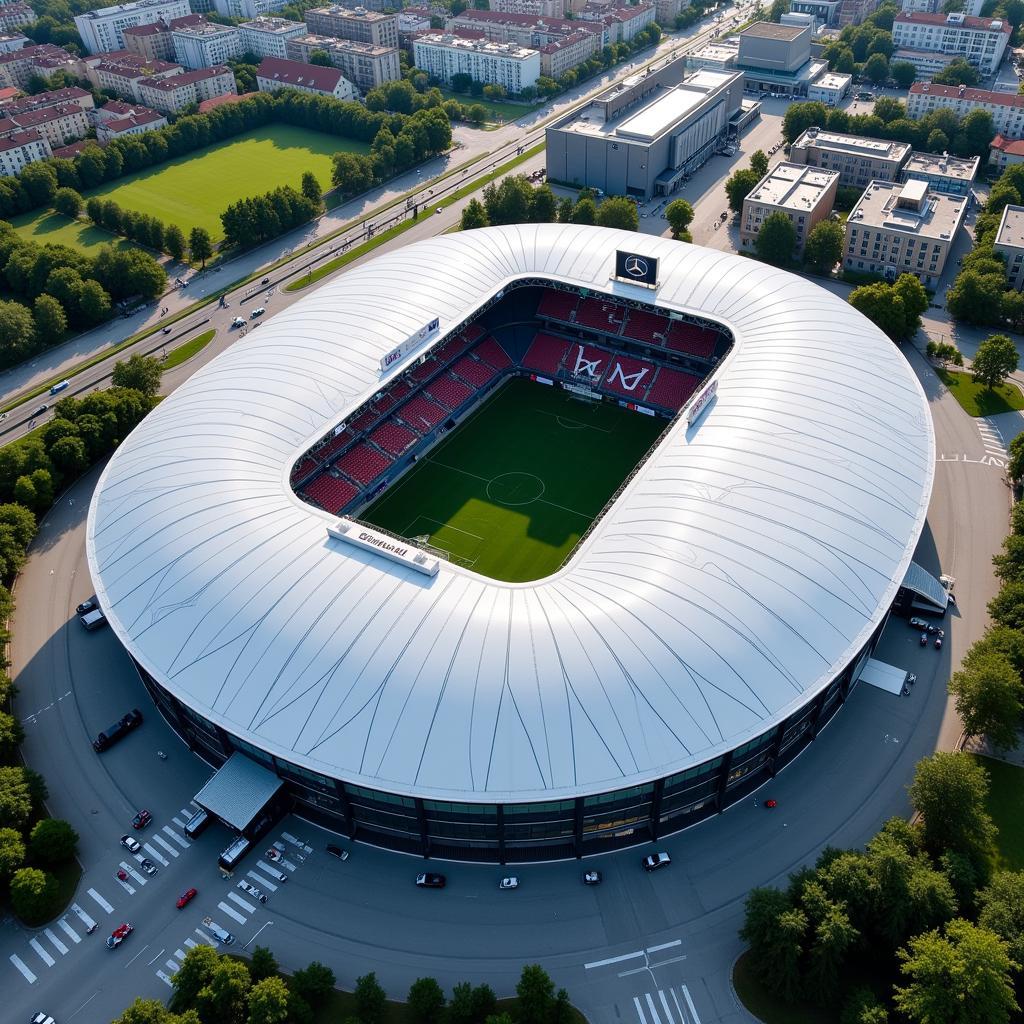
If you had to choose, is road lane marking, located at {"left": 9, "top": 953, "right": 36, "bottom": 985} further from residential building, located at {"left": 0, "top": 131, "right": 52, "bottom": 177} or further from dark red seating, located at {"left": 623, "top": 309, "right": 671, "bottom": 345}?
residential building, located at {"left": 0, "top": 131, "right": 52, "bottom": 177}

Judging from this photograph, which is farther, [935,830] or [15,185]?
[15,185]

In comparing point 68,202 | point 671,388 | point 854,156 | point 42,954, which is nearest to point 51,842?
point 42,954

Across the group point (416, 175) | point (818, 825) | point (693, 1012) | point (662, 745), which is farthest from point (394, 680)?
point (416, 175)

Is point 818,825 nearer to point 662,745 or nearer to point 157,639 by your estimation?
point 662,745

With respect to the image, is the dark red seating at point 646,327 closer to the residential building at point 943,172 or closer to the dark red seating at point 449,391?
the dark red seating at point 449,391

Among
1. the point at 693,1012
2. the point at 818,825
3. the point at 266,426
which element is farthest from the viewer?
the point at 266,426

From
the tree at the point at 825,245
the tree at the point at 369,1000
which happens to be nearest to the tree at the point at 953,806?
the tree at the point at 369,1000

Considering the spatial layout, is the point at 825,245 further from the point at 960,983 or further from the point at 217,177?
the point at 217,177
